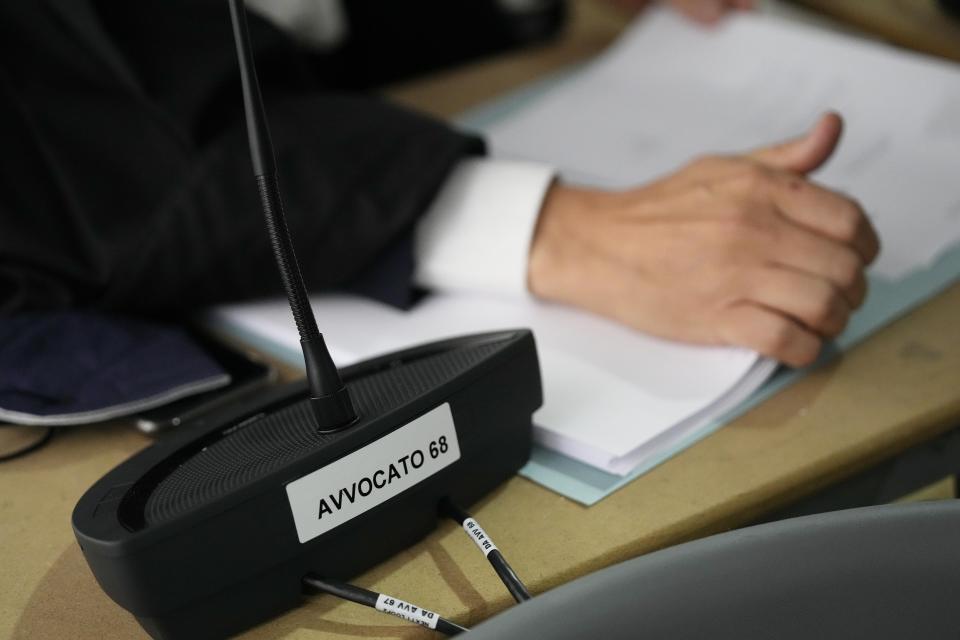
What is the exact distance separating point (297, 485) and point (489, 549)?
0.30ft

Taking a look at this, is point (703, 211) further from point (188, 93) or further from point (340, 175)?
point (188, 93)

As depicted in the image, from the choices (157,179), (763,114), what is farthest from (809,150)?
(157,179)

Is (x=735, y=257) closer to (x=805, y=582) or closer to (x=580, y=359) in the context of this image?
(x=580, y=359)

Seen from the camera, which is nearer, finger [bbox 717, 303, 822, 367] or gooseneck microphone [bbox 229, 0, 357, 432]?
gooseneck microphone [bbox 229, 0, 357, 432]

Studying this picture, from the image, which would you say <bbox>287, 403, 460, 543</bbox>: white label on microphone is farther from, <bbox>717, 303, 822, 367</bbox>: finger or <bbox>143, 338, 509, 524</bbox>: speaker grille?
<bbox>717, 303, 822, 367</bbox>: finger

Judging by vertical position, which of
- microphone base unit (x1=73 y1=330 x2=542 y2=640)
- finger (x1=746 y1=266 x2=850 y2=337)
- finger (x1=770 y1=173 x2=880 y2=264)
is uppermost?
finger (x1=770 y1=173 x2=880 y2=264)

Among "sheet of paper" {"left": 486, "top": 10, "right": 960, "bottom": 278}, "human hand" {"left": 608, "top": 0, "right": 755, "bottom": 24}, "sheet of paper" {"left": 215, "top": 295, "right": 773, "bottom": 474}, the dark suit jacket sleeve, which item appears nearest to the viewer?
"sheet of paper" {"left": 215, "top": 295, "right": 773, "bottom": 474}

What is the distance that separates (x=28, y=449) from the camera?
0.56 m

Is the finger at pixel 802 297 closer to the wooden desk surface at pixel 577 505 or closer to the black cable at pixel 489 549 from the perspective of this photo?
the wooden desk surface at pixel 577 505

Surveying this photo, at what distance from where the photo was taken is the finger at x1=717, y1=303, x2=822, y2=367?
1.89ft

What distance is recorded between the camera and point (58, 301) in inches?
25.8

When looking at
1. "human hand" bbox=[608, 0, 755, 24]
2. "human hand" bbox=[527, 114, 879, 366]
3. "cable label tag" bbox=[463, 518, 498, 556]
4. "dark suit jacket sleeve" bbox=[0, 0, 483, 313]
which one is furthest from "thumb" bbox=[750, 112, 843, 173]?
"human hand" bbox=[608, 0, 755, 24]

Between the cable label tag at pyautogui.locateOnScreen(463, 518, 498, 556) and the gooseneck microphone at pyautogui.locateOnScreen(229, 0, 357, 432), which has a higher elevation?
the gooseneck microphone at pyautogui.locateOnScreen(229, 0, 357, 432)

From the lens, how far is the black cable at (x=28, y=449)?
56 centimetres
